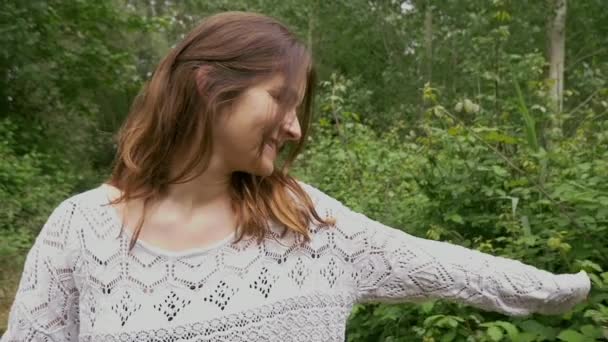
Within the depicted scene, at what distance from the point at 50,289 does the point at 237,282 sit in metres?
0.39

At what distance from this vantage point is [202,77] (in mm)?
1414

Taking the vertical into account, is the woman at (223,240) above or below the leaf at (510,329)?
above

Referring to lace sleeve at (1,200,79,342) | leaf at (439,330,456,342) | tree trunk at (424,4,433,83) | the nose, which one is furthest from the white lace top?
tree trunk at (424,4,433,83)

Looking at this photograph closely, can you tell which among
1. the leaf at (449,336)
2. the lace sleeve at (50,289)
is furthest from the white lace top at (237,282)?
the leaf at (449,336)

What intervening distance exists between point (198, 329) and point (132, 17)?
10.8 meters

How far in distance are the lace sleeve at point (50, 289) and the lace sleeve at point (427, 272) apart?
0.55 m

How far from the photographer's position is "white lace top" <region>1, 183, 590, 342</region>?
145 centimetres

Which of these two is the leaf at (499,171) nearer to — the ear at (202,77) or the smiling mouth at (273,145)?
the smiling mouth at (273,145)

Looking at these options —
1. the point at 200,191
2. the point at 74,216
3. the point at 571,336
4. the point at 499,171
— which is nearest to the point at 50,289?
the point at 74,216

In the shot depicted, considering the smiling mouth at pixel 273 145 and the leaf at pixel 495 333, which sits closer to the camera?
the smiling mouth at pixel 273 145

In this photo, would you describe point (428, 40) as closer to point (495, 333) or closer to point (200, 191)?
point (495, 333)

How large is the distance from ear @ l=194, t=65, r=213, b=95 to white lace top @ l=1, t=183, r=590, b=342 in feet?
1.07

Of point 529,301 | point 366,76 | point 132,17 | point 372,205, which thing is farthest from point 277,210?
point 366,76

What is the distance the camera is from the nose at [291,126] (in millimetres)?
1423
